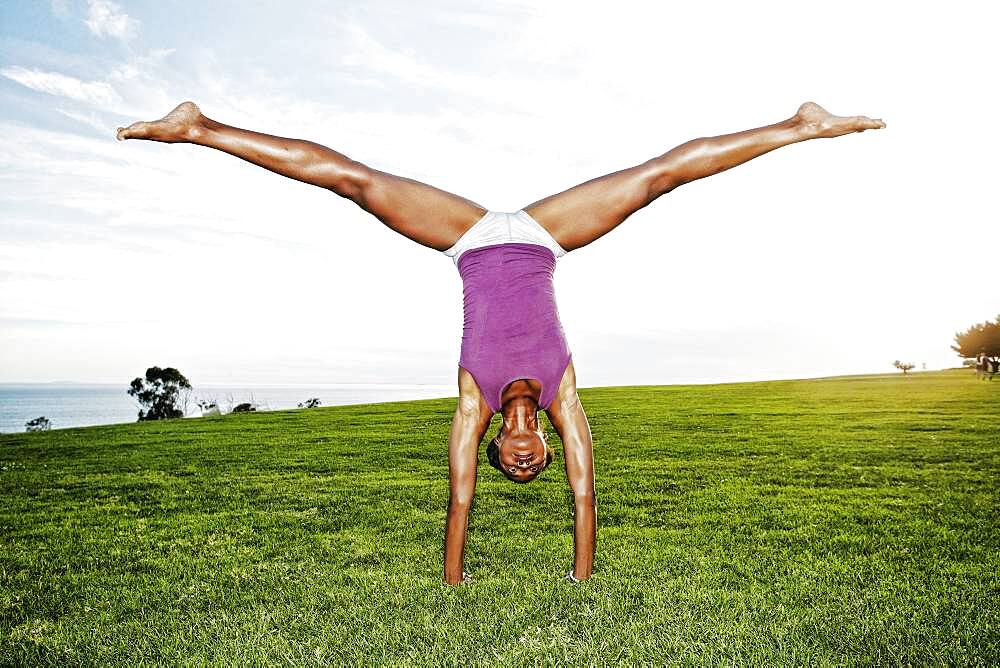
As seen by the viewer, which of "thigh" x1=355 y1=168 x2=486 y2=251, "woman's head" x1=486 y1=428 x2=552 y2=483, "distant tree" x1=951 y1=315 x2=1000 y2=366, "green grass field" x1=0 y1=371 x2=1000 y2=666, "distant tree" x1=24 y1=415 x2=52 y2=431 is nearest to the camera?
"green grass field" x1=0 y1=371 x2=1000 y2=666

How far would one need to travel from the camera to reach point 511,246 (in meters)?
4.66

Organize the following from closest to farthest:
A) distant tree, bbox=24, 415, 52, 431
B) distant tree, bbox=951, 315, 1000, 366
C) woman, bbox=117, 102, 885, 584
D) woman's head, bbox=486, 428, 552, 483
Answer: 1. woman's head, bbox=486, 428, 552, 483
2. woman, bbox=117, 102, 885, 584
3. distant tree, bbox=24, 415, 52, 431
4. distant tree, bbox=951, 315, 1000, 366

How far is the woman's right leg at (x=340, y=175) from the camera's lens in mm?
4496

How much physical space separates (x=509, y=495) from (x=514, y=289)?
3.72 m

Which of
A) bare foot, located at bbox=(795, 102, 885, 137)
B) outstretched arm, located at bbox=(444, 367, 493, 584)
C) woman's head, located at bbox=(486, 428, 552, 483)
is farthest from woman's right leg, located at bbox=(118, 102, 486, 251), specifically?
bare foot, located at bbox=(795, 102, 885, 137)

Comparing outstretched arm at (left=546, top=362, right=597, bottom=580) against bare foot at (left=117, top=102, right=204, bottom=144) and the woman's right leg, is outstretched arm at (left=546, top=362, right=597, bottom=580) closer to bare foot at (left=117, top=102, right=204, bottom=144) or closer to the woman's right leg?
the woman's right leg

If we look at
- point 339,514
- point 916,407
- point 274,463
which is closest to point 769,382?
point 916,407

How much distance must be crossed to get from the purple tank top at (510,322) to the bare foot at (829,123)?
1907 millimetres

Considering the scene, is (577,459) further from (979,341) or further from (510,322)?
(979,341)

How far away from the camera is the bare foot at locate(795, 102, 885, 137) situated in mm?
4637

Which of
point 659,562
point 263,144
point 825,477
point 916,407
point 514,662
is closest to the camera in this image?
point 514,662

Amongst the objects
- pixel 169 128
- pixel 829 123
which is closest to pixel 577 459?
pixel 829 123

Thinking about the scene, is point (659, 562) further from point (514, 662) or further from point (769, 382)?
point (769, 382)

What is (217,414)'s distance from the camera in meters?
19.9
